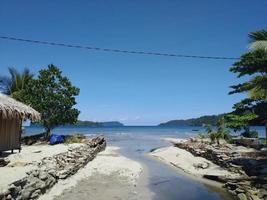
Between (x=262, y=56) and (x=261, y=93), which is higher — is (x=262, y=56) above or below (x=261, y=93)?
above

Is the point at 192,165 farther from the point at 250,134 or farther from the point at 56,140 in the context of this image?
the point at 56,140

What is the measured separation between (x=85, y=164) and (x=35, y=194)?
928 centimetres

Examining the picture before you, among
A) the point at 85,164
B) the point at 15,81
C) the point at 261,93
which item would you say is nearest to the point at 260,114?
the point at 261,93

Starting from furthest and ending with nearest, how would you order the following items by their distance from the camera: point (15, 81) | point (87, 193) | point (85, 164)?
1. point (15, 81)
2. point (85, 164)
3. point (87, 193)

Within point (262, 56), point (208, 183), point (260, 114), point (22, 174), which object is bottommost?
point (208, 183)

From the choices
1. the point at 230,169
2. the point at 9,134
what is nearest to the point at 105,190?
the point at 9,134

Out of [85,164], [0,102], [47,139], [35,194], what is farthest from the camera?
[47,139]

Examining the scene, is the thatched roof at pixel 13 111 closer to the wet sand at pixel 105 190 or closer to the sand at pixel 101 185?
the sand at pixel 101 185

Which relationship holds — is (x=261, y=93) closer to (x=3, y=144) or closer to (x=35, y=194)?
(x=35, y=194)

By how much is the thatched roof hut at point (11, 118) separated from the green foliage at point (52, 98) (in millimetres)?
10379

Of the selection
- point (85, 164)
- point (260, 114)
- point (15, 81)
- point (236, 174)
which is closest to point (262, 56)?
point (236, 174)

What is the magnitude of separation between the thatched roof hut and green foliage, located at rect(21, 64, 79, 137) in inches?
409

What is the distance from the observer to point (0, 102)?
17.0 meters

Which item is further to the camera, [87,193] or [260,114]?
[260,114]
